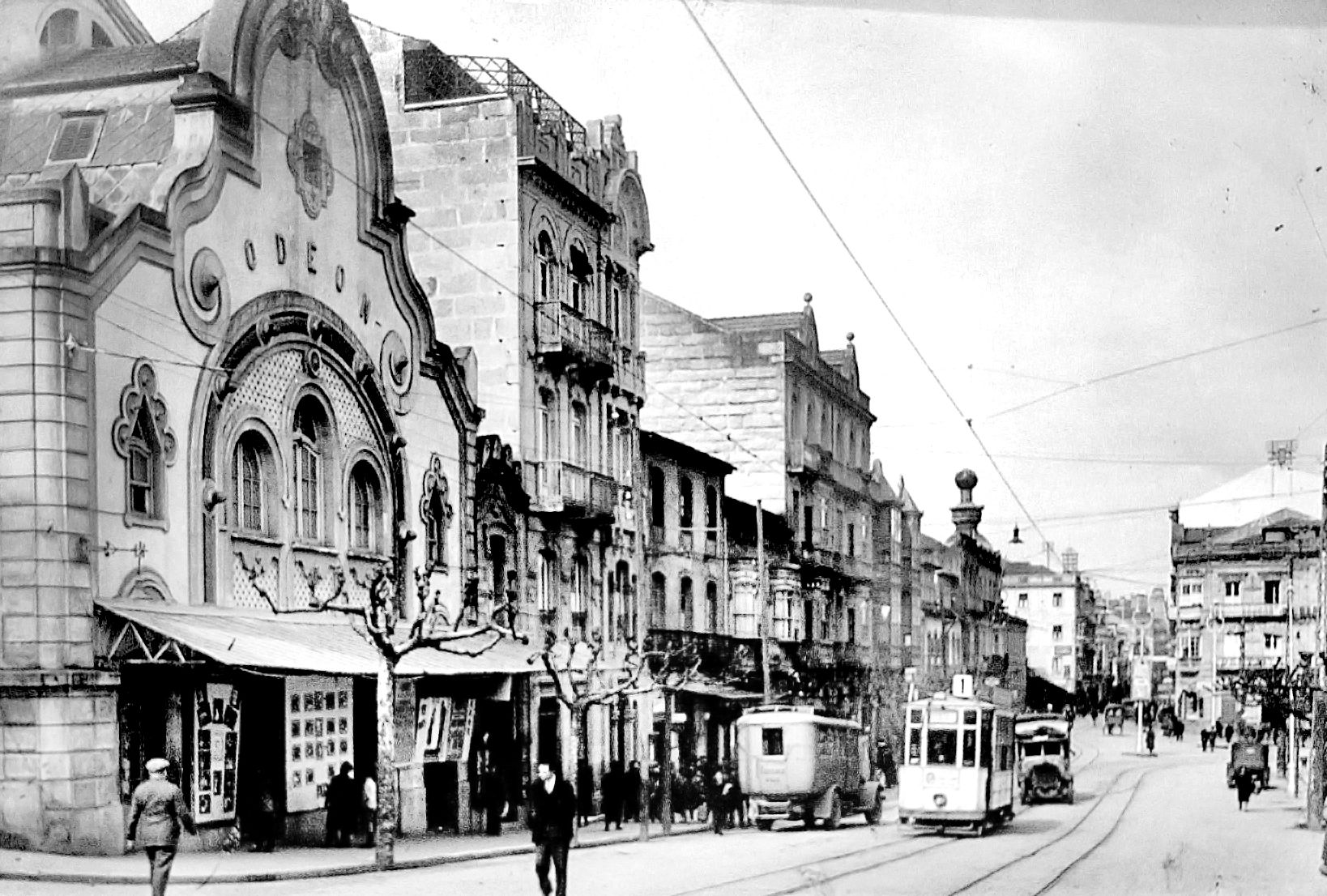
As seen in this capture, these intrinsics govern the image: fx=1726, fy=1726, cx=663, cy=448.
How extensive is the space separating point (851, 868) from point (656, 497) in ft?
65.6

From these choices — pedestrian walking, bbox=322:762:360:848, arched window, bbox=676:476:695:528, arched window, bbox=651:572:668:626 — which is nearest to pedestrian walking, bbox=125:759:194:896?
pedestrian walking, bbox=322:762:360:848

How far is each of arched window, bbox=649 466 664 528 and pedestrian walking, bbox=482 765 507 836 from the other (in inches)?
524

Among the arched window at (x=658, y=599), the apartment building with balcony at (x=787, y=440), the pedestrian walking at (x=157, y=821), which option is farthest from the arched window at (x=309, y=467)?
the apartment building with balcony at (x=787, y=440)

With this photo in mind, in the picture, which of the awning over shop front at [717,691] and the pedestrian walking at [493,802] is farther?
the awning over shop front at [717,691]

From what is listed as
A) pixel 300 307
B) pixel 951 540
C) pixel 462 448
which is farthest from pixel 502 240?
pixel 951 540

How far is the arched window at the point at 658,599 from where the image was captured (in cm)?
4272

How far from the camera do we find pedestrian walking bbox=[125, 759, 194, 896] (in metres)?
15.6

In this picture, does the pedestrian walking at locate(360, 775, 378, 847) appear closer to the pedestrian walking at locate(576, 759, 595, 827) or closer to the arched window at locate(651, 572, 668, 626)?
the pedestrian walking at locate(576, 759, 595, 827)

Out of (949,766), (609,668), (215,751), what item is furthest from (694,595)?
(215,751)

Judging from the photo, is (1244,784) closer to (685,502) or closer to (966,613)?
(685,502)

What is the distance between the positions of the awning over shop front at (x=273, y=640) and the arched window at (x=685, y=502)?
55.8 feet

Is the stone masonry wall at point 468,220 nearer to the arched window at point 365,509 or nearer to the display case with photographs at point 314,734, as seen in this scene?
the arched window at point 365,509

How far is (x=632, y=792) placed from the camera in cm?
3466

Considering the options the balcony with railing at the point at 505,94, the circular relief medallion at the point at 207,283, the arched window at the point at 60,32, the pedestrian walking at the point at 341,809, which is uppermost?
the balcony with railing at the point at 505,94
